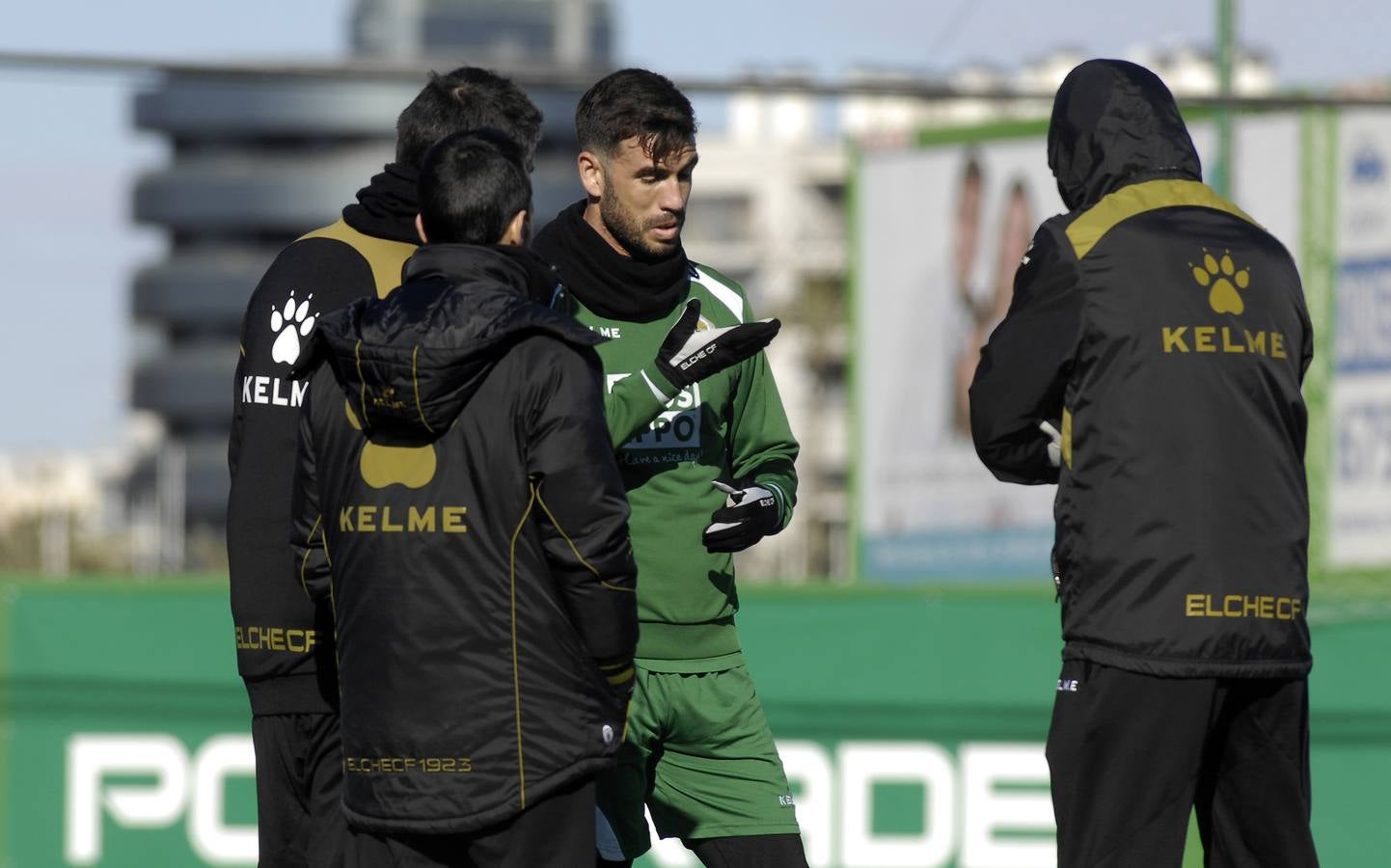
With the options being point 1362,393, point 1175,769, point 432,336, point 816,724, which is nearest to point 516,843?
point 432,336

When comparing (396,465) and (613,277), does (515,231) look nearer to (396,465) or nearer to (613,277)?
(396,465)

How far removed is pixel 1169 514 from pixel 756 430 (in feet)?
3.84

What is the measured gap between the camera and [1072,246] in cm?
401

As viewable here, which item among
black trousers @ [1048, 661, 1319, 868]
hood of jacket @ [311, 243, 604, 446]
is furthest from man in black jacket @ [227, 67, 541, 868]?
black trousers @ [1048, 661, 1319, 868]

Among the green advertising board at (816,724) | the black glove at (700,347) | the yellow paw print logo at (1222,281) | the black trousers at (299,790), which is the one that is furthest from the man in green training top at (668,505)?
the green advertising board at (816,724)

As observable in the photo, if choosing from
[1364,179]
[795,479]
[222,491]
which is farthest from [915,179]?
[222,491]

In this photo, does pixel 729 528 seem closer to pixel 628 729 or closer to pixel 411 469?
pixel 628 729

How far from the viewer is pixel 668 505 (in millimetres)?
4645

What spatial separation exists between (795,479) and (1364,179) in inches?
927

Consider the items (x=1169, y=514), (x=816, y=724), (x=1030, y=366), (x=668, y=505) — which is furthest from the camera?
(x=816, y=724)

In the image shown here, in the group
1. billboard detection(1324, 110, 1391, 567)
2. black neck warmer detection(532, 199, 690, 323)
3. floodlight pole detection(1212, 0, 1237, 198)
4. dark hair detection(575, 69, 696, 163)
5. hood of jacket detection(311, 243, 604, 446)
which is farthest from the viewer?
billboard detection(1324, 110, 1391, 567)

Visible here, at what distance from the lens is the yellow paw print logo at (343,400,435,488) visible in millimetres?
3684

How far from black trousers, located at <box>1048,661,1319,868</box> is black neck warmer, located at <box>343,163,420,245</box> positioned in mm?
1669

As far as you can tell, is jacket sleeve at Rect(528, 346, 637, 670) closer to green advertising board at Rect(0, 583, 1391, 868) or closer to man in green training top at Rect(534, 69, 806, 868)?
man in green training top at Rect(534, 69, 806, 868)
